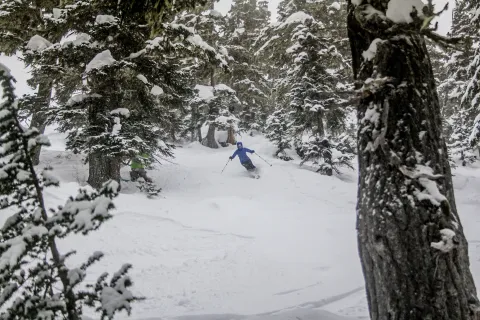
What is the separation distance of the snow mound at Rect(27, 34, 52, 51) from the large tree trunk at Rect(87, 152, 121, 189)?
10.5ft

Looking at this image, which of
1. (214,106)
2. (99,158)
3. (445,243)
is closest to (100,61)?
(99,158)

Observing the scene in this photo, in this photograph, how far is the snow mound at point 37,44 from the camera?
889 centimetres

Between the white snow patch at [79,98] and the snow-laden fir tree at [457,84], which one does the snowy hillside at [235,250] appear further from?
the snow-laden fir tree at [457,84]

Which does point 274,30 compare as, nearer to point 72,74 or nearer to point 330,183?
point 330,183

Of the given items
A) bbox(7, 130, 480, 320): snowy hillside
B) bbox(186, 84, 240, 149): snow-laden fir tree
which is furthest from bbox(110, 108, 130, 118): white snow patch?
bbox(186, 84, 240, 149): snow-laden fir tree

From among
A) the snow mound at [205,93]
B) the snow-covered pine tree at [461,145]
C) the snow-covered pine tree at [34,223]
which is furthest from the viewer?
the snow-covered pine tree at [461,145]

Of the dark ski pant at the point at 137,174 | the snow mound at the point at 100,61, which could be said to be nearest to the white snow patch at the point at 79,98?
the snow mound at the point at 100,61

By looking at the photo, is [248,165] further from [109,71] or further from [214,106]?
[109,71]

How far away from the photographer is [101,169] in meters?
10.6

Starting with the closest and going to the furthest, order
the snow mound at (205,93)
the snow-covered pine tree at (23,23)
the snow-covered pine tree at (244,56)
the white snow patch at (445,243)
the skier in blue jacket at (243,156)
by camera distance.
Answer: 1. the white snow patch at (445,243)
2. the snow-covered pine tree at (23,23)
3. the skier in blue jacket at (243,156)
4. the snow mound at (205,93)
5. the snow-covered pine tree at (244,56)

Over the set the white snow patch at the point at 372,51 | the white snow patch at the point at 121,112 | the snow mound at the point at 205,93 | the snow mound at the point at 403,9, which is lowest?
the white snow patch at the point at 121,112

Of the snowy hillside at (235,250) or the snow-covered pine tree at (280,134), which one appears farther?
the snow-covered pine tree at (280,134)

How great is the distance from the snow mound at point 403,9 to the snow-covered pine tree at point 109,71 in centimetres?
682

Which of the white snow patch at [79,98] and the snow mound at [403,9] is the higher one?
the snow mound at [403,9]
